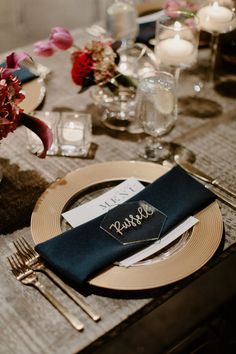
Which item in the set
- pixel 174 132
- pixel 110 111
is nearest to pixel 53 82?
pixel 110 111

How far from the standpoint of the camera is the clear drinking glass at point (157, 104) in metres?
1.04

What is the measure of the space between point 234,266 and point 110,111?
21.9 inches

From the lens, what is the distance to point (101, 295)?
76 cm

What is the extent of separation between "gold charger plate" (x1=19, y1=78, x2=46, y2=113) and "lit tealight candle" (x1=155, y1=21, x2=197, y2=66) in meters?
0.31

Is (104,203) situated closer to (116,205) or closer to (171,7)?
(116,205)

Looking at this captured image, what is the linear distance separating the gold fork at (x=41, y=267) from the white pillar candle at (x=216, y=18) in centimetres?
78

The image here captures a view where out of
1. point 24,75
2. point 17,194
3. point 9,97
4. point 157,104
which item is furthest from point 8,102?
point 24,75

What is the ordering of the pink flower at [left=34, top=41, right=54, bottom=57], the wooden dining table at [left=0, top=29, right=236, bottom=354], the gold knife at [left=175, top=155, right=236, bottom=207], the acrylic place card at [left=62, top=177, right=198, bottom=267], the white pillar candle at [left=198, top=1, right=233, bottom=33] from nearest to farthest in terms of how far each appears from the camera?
the wooden dining table at [left=0, top=29, right=236, bottom=354] → the acrylic place card at [left=62, top=177, right=198, bottom=267] → the gold knife at [left=175, top=155, right=236, bottom=207] → the pink flower at [left=34, top=41, right=54, bottom=57] → the white pillar candle at [left=198, top=1, right=233, bottom=33]

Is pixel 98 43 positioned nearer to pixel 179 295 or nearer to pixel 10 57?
pixel 10 57

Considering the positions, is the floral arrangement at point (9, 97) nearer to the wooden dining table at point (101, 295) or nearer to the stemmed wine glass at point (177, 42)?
the wooden dining table at point (101, 295)

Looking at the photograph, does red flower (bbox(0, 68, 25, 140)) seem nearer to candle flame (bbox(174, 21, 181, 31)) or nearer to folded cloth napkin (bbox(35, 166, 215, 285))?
folded cloth napkin (bbox(35, 166, 215, 285))

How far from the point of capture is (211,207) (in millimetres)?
912

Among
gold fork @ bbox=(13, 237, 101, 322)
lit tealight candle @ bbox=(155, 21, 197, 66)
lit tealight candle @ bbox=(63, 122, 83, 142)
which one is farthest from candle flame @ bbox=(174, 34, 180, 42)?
gold fork @ bbox=(13, 237, 101, 322)

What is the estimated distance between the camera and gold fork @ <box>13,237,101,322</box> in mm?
740
